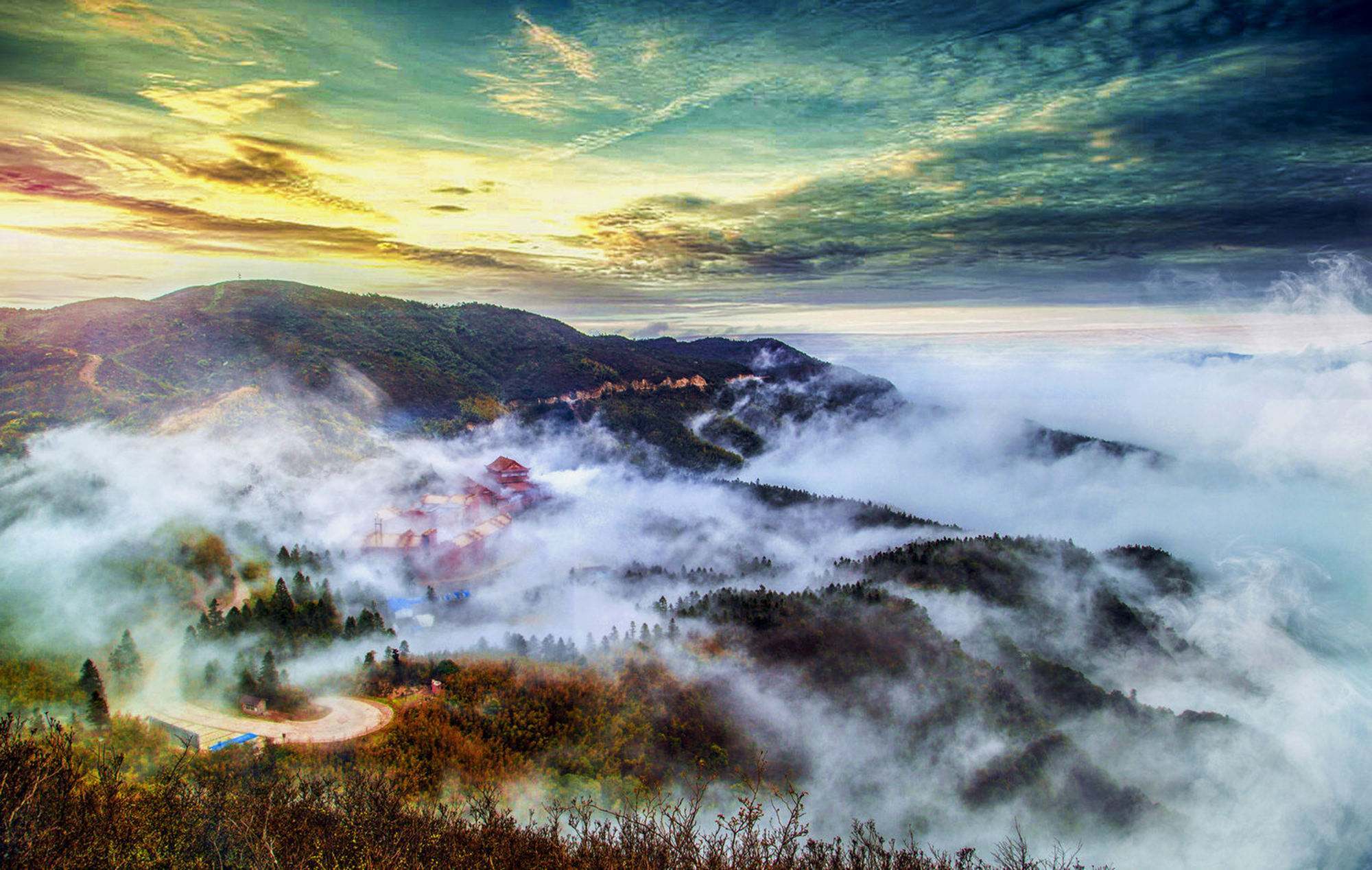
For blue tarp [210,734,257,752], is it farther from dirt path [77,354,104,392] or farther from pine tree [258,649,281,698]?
dirt path [77,354,104,392]

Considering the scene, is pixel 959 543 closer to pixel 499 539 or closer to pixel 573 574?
pixel 573 574

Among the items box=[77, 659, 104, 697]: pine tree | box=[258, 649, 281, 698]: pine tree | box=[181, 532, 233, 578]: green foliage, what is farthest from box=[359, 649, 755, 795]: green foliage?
box=[181, 532, 233, 578]: green foliage

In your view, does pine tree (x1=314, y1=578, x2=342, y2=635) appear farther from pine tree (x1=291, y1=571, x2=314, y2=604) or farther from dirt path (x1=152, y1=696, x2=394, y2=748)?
dirt path (x1=152, y1=696, x2=394, y2=748)

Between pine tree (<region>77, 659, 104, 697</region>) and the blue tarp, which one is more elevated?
pine tree (<region>77, 659, 104, 697</region>)

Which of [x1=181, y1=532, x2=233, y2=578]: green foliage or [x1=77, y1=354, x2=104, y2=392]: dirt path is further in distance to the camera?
[x1=77, y1=354, x2=104, y2=392]: dirt path

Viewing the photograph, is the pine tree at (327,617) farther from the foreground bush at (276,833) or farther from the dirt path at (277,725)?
the foreground bush at (276,833)

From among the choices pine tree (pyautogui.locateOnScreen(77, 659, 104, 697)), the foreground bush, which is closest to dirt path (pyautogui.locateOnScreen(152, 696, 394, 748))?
pine tree (pyautogui.locateOnScreen(77, 659, 104, 697))

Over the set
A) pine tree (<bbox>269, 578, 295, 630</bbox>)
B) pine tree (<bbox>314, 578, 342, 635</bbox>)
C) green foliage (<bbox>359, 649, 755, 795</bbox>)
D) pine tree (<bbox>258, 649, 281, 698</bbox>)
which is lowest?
green foliage (<bbox>359, 649, 755, 795</bbox>)

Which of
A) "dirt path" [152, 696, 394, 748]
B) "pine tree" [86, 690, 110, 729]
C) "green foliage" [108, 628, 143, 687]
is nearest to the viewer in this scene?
"pine tree" [86, 690, 110, 729]

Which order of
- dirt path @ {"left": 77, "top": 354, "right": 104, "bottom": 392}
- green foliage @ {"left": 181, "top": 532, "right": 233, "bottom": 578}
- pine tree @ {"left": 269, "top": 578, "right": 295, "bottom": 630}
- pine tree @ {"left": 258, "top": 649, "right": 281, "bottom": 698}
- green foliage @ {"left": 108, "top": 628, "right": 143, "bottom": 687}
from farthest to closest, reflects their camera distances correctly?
dirt path @ {"left": 77, "top": 354, "right": 104, "bottom": 392}
green foliage @ {"left": 181, "top": 532, "right": 233, "bottom": 578}
pine tree @ {"left": 269, "top": 578, "right": 295, "bottom": 630}
green foliage @ {"left": 108, "top": 628, "right": 143, "bottom": 687}
pine tree @ {"left": 258, "top": 649, "right": 281, "bottom": 698}
